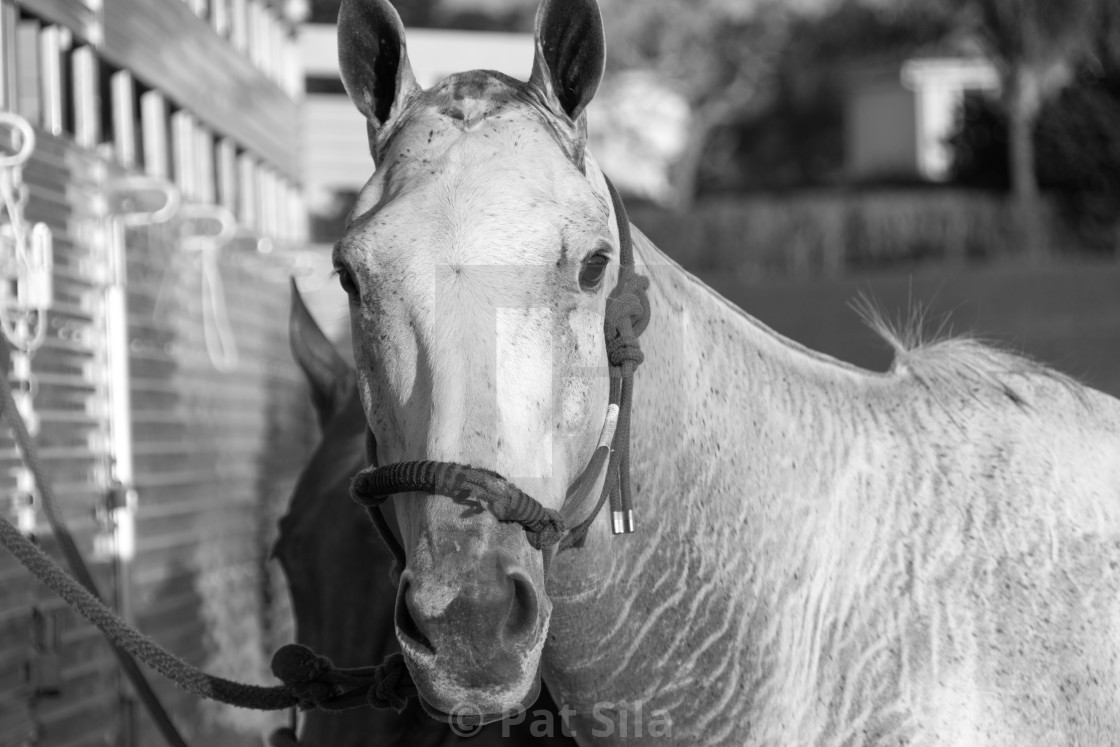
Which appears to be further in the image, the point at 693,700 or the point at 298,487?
the point at 298,487

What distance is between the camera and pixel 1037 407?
269 centimetres

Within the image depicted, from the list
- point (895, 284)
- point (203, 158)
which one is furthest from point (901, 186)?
point (203, 158)

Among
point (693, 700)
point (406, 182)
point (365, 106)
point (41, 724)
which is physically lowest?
point (41, 724)

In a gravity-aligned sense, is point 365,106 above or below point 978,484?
above

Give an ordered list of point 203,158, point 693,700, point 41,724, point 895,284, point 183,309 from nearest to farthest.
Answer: point 693,700, point 41,724, point 183,309, point 203,158, point 895,284

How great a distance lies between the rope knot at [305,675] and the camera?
276cm

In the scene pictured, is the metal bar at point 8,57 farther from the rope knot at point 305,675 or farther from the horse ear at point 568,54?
the horse ear at point 568,54

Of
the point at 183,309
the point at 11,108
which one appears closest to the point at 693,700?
the point at 11,108

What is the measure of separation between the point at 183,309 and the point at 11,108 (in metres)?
2.15

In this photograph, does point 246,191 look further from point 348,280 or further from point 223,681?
point 348,280

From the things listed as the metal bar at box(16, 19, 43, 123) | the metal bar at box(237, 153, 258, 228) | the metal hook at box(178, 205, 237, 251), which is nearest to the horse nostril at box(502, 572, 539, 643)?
the metal bar at box(16, 19, 43, 123)

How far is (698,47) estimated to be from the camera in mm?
38969

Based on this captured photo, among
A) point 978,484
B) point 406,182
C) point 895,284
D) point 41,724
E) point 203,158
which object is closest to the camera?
point 406,182

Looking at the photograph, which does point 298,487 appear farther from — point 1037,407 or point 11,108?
point 1037,407
